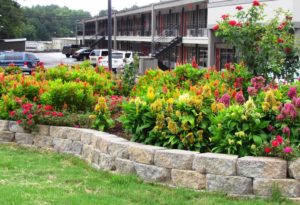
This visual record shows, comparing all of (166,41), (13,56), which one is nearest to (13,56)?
(13,56)

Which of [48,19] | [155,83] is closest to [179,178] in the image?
[155,83]

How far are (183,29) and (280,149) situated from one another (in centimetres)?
3981

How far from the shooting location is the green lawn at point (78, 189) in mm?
5496

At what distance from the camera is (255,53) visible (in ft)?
28.9

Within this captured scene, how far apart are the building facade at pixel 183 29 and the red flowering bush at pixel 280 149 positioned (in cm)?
1432

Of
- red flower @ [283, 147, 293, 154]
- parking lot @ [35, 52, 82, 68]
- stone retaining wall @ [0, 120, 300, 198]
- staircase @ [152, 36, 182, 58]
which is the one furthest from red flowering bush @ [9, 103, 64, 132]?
parking lot @ [35, 52, 82, 68]

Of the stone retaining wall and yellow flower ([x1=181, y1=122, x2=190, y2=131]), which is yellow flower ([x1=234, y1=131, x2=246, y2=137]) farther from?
yellow flower ([x1=181, y1=122, x2=190, y2=131])

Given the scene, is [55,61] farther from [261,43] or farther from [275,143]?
[275,143]

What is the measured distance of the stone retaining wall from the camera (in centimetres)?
563

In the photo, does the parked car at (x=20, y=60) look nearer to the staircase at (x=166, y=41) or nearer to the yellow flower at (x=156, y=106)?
the staircase at (x=166, y=41)

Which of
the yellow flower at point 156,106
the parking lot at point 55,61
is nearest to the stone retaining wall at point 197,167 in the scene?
the yellow flower at point 156,106

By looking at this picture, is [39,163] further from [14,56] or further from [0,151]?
[14,56]

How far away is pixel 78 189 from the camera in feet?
19.7

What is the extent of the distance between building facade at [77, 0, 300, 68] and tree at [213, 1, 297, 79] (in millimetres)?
10898
